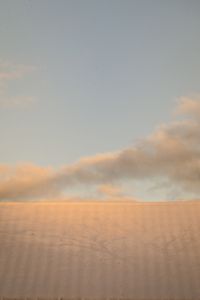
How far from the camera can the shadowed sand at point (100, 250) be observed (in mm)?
24500

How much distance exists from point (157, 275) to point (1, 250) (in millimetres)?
7064

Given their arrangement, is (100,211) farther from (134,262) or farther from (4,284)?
(4,284)

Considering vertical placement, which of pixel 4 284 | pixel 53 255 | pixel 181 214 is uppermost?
pixel 181 214

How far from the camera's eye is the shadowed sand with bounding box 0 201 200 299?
80.4ft

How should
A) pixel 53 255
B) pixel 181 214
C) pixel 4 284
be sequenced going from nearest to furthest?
pixel 4 284 → pixel 53 255 → pixel 181 214

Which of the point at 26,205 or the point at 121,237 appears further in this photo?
the point at 26,205

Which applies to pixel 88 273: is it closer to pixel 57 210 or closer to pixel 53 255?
pixel 53 255

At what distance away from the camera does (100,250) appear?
26.6 m

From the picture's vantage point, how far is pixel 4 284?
24.5 metres

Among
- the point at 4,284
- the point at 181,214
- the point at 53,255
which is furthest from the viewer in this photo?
the point at 181,214

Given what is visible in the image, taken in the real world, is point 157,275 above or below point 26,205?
below

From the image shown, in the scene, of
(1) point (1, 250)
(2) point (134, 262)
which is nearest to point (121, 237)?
(2) point (134, 262)

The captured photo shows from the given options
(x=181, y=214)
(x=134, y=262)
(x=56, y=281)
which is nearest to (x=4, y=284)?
(x=56, y=281)

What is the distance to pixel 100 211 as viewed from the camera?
2958 centimetres
